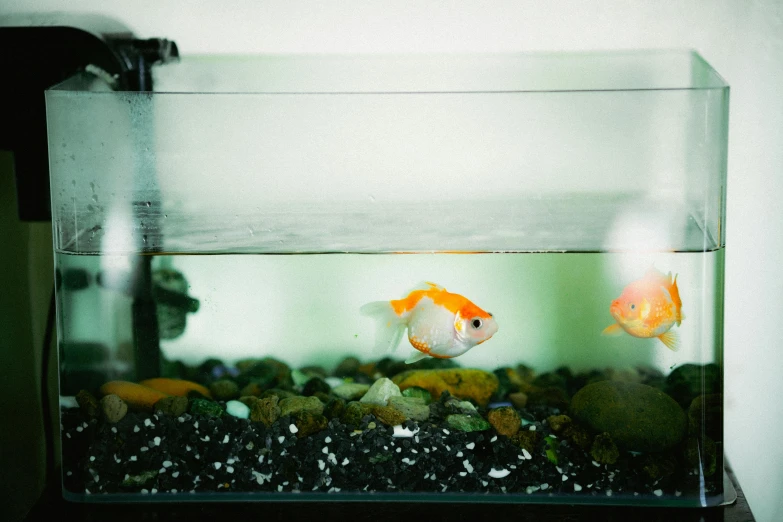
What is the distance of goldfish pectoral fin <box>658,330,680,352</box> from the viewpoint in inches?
37.9

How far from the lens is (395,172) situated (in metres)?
1.00

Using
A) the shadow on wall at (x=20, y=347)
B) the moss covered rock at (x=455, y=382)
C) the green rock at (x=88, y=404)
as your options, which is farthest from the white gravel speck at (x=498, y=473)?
the shadow on wall at (x=20, y=347)

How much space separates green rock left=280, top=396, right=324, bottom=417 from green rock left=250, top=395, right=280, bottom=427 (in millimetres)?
11

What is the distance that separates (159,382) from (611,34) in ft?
3.78

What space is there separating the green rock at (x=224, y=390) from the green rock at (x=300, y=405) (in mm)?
87

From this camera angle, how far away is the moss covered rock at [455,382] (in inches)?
40.6

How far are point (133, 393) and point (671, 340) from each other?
88 centimetres

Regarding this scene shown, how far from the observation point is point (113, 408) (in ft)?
3.34

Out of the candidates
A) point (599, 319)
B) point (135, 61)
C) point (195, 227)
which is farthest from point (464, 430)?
point (135, 61)

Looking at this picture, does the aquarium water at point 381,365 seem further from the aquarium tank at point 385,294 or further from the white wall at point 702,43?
the white wall at point 702,43

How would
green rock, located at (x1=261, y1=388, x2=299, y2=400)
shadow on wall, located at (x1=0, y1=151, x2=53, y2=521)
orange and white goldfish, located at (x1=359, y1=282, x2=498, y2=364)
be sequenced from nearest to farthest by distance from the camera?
1. orange and white goldfish, located at (x1=359, y1=282, x2=498, y2=364)
2. green rock, located at (x1=261, y1=388, x2=299, y2=400)
3. shadow on wall, located at (x1=0, y1=151, x2=53, y2=521)

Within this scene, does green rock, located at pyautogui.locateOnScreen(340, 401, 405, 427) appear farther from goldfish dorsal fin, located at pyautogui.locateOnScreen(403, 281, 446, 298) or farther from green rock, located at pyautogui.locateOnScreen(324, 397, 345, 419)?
goldfish dorsal fin, located at pyautogui.locateOnScreen(403, 281, 446, 298)

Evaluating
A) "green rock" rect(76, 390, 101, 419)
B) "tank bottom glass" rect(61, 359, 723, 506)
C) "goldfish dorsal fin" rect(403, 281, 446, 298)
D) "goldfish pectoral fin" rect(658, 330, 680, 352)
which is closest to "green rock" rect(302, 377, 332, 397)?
"tank bottom glass" rect(61, 359, 723, 506)

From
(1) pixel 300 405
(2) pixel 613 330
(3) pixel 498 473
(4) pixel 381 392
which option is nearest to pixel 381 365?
(4) pixel 381 392
